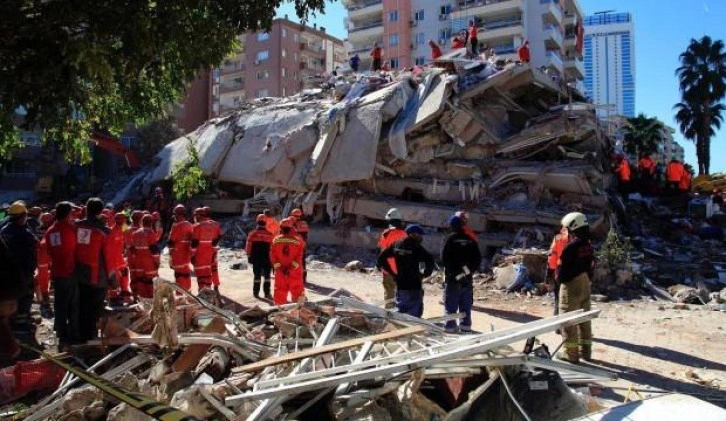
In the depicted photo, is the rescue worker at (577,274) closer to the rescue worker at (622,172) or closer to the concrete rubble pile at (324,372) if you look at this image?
the concrete rubble pile at (324,372)

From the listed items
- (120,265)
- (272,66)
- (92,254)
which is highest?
(272,66)

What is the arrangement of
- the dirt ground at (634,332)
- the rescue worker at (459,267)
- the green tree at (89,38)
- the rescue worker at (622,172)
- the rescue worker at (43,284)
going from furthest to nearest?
1. the rescue worker at (622,172)
2. the rescue worker at (43,284)
3. the rescue worker at (459,267)
4. the dirt ground at (634,332)
5. the green tree at (89,38)

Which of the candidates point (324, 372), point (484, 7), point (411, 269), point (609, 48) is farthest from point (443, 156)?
point (609, 48)

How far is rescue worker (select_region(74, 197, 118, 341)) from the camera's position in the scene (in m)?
7.11

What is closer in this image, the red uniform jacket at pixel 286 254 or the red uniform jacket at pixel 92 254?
the red uniform jacket at pixel 92 254

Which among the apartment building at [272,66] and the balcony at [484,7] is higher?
the balcony at [484,7]

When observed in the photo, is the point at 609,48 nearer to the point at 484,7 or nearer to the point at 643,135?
the point at 484,7

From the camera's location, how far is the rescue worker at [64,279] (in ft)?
23.3

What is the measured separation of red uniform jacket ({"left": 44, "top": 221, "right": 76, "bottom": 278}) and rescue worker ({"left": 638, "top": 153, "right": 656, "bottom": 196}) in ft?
65.4

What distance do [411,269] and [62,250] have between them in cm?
427

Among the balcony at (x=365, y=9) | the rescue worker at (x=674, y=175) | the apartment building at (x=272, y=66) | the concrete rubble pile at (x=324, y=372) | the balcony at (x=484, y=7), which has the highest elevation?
the balcony at (x=365, y=9)

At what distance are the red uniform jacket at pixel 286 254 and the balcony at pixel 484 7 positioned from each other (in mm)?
46168

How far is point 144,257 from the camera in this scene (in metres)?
10.1

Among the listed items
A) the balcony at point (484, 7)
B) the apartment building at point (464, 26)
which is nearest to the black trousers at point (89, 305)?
the apartment building at point (464, 26)
